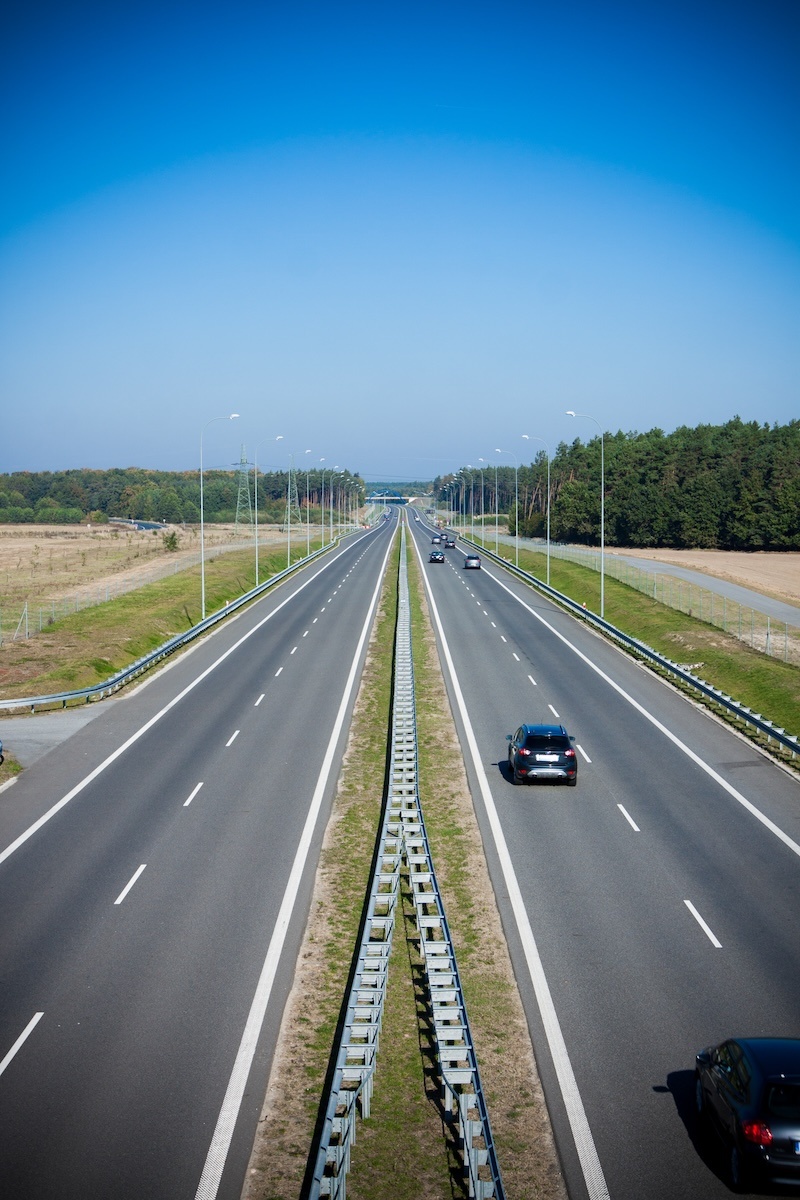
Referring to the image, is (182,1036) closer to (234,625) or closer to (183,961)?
(183,961)

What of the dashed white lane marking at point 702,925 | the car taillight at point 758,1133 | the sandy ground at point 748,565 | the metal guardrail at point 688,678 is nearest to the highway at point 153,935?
the car taillight at point 758,1133

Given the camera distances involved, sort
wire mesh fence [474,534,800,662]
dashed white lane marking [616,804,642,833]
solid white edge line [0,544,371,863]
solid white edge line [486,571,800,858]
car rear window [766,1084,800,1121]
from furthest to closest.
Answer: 1. wire mesh fence [474,534,800,662]
2. dashed white lane marking [616,804,642,833]
3. solid white edge line [486,571,800,858]
4. solid white edge line [0,544,371,863]
5. car rear window [766,1084,800,1121]

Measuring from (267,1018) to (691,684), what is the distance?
2518 centimetres

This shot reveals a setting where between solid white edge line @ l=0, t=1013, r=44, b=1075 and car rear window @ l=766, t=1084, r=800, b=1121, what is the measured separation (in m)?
8.80

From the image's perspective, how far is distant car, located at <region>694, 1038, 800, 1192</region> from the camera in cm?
969

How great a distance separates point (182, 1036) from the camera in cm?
1345

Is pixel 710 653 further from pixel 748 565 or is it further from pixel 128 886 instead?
pixel 748 565

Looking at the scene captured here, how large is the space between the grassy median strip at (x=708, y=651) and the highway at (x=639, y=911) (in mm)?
2621

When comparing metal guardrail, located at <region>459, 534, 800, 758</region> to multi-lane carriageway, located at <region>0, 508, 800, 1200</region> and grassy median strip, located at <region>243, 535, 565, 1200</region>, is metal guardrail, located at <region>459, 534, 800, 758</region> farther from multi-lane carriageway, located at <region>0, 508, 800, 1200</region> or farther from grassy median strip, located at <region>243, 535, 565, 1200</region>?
grassy median strip, located at <region>243, 535, 565, 1200</region>

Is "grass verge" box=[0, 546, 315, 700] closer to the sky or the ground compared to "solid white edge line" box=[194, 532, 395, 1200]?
closer to the sky

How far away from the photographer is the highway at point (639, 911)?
38.2 ft

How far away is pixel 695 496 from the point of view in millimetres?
114688

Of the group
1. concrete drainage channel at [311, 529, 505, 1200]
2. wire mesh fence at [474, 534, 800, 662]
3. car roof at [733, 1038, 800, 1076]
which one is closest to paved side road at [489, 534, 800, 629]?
wire mesh fence at [474, 534, 800, 662]

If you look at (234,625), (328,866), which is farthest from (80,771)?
(234,625)
